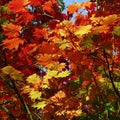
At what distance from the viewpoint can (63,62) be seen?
4809 millimetres

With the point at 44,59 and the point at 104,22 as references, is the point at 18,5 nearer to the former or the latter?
the point at 44,59

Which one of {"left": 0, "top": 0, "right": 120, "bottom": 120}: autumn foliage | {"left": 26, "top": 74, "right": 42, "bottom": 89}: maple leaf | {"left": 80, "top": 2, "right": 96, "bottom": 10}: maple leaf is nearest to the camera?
{"left": 0, "top": 0, "right": 120, "bottom": 120}: autumn foliage

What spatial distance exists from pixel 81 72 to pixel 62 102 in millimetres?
451

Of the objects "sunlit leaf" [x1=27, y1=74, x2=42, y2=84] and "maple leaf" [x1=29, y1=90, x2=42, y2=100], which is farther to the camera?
"sunlit leaf" [x1=27, y1=74, x2=42, y2=84]

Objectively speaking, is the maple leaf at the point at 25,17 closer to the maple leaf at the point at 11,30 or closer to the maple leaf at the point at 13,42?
the maple leaf at the point at 11,30

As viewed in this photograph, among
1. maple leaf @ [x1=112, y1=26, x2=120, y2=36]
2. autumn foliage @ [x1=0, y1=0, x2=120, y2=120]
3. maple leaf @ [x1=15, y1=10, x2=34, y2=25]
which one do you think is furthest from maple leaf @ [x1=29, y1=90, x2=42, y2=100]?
maple leaf @ [x1=112, y1=26, x2=120, y2=36]

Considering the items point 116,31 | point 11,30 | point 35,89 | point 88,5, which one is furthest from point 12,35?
point 116,31

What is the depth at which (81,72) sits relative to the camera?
457 centimetres

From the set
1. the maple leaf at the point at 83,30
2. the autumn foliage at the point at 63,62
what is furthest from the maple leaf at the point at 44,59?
the maple leaf at the point at 83,30

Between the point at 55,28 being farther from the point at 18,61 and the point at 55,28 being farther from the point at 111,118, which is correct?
the point at 111,118

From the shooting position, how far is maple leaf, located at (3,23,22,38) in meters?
4.57

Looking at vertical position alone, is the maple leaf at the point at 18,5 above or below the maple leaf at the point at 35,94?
above

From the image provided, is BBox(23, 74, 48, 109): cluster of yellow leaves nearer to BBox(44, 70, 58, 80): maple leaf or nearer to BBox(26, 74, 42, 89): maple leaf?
BBox(26, 74, 42, 89): maple leaf

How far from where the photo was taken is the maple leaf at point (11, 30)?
180 inches
